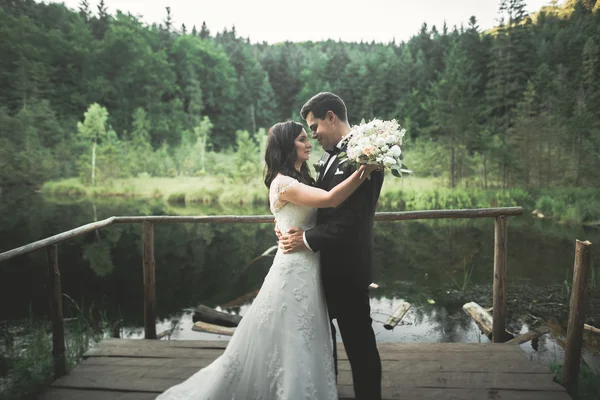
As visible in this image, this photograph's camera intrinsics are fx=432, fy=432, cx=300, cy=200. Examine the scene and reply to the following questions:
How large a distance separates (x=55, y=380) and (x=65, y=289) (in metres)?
6.41

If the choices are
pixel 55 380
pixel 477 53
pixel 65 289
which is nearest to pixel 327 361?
pixel 55 380

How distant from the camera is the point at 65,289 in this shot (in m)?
8.64

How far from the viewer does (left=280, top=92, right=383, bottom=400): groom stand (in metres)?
2.14

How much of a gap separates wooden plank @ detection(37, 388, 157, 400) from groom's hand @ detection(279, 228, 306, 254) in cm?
137

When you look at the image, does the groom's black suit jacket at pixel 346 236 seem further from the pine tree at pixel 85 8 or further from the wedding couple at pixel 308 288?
the pine tree at pixel 85 8

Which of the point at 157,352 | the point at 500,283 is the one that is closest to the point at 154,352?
the point at 157,352

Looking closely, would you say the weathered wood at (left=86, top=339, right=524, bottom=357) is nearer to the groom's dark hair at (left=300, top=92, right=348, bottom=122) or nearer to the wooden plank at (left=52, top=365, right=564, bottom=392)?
Result: the wooden plank at (left=52, top=365, right=564, bottom=392)

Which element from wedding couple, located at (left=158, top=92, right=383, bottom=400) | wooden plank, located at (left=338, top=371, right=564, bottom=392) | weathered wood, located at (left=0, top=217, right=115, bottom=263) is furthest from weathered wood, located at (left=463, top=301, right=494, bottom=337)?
weathered wood, located at (left=0, top=217, right=115, bottom=263)

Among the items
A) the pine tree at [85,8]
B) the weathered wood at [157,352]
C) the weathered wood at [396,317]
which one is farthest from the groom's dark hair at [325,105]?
the pine tree at [85,8]

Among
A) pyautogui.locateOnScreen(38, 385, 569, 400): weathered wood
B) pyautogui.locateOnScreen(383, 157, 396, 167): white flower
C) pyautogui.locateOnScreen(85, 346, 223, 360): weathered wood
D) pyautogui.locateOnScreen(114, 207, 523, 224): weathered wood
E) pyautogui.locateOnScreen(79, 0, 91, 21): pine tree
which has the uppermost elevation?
pyautogui.locateOnScreen(79, 0, 91, 21): pine tree

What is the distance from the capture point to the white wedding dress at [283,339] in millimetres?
2225

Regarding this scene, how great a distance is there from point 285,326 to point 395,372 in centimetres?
120

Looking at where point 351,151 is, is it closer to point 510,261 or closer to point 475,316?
point 475,316

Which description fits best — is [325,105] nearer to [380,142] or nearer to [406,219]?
[380,142]
